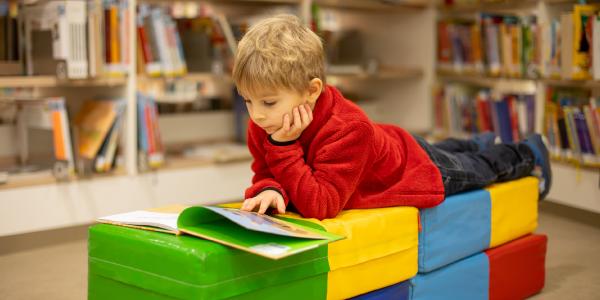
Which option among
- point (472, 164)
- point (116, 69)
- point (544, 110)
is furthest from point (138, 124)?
point (544, 110)

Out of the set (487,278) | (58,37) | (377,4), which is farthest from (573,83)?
(58,37)

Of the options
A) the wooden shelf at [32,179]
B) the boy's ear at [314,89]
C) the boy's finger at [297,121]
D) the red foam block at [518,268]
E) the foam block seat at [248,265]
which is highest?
the boy's ear at [314,89]

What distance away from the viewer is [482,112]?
3.94 meters

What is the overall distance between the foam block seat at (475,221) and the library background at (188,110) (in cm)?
2

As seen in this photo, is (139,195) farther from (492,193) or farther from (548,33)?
(548,33)

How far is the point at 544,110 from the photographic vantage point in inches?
139

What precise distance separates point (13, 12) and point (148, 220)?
1970mm

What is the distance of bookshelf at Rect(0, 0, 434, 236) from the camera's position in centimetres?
290

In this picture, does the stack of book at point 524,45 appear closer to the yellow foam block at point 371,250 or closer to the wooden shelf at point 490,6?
the wooden shelf at point 490,6

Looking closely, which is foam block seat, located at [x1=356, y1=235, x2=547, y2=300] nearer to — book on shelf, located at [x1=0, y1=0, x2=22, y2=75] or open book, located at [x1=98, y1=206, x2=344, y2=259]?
open book, located at [x1=98, y1=206, x2=344, y2=259]

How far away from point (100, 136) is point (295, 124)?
1699mm

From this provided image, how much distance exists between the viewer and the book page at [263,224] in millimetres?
1332

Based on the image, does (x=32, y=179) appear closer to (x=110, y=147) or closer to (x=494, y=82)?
(x=110, y=147)

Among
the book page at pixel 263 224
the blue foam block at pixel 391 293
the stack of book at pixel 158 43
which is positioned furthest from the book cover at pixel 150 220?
the stack of book at pixel 158 43
